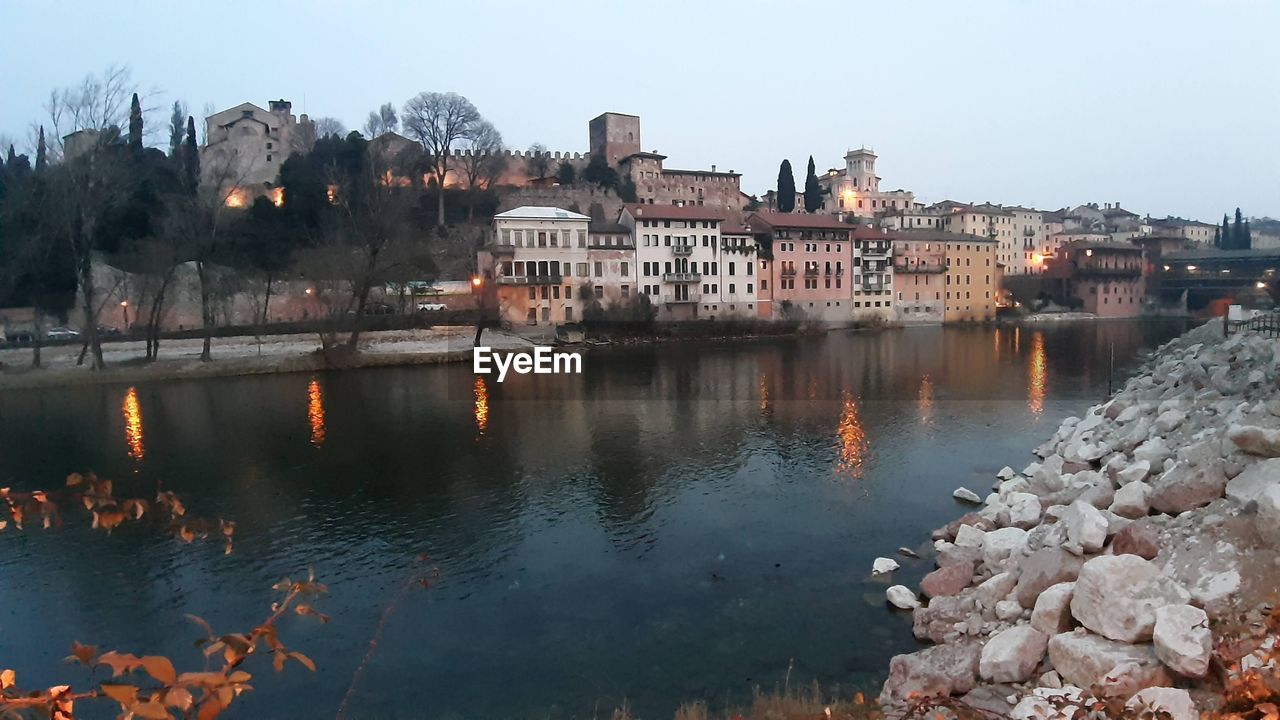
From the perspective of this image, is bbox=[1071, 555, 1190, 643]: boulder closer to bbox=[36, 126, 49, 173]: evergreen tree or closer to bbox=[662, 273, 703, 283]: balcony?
bbox=[36, 126, 49, 173]: evergreen tree

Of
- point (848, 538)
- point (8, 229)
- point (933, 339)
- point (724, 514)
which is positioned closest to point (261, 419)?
point (724, 514)

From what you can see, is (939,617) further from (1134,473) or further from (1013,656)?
(1134,473)

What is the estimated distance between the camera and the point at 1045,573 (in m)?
8.19

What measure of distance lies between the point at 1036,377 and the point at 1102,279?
59970 millimetres

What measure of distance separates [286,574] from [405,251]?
36.0 meters

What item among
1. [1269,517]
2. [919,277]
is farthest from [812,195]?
[1269,517]

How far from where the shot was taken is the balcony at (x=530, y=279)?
52719 millimetres

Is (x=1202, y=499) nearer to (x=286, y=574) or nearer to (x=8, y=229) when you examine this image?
(x=286, y=574)

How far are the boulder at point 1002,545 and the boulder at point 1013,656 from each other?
2778 mm

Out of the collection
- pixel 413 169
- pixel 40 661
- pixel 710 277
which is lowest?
pixel 40 661

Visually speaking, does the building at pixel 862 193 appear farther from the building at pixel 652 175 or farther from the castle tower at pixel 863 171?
the building at pixel 652 175

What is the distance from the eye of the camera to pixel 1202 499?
873 cm

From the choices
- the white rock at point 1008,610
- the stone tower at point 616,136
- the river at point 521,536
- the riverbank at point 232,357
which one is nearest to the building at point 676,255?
the riverbank at point 232,357

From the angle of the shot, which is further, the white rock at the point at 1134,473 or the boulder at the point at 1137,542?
the white rock at the point at 1134,473
